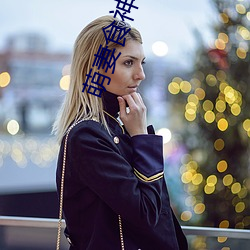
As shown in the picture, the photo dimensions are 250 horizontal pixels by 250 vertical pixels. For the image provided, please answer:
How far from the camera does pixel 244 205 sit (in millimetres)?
2814

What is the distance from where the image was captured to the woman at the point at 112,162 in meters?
0.97

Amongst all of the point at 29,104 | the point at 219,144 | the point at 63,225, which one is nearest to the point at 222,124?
the point at 219,144

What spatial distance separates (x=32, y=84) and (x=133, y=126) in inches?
142

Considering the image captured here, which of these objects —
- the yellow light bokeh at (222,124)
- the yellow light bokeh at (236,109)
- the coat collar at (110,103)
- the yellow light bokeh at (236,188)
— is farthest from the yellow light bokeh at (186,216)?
the coat collar at (110,103)

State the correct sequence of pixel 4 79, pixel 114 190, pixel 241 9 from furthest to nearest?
pixel 4 79 → pixel 241 9 → pixel 114 190

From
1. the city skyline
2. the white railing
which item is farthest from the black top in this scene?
the city skyline

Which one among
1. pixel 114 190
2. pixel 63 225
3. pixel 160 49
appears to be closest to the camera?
pixel 114 190

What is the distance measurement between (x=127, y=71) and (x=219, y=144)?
1914mm

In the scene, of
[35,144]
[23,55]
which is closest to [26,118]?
[35,144]

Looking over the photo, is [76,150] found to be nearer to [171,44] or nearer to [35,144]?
[171,44]

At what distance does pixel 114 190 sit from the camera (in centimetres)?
95

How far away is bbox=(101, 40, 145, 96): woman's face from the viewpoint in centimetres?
104

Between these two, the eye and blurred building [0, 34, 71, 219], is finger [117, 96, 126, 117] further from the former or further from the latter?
blurred building [0, 34, 71, 219]

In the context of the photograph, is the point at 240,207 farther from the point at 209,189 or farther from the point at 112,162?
the point at 112,162
